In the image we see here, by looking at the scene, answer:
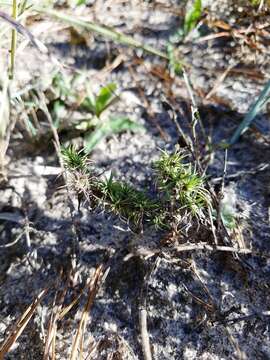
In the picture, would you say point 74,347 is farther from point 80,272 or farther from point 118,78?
point 118,78

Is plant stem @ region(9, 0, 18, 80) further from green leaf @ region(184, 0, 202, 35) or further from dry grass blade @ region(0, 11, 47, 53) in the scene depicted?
green leaf @ region(184, 0, 202, 35)

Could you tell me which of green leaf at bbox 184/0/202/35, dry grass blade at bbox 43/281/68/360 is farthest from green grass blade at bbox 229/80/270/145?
dry grass blade at bbox 43/281/68/360

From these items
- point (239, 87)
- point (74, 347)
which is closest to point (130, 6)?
point (239, 87)

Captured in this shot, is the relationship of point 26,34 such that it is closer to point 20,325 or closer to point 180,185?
point 180,185

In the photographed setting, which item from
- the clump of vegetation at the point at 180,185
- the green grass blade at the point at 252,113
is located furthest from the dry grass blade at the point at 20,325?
the green grass blade at the point at 252,113

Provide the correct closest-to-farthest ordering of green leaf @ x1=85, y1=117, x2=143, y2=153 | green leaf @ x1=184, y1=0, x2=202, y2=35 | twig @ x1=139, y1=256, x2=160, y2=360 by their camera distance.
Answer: twig @ x1=139, y1=256, x2=160, y2=360, green leaf @ x1=85, y1=117, x2=143, y2=153, green leaf @ x1=184, y1=0, x2=202, y2=35
